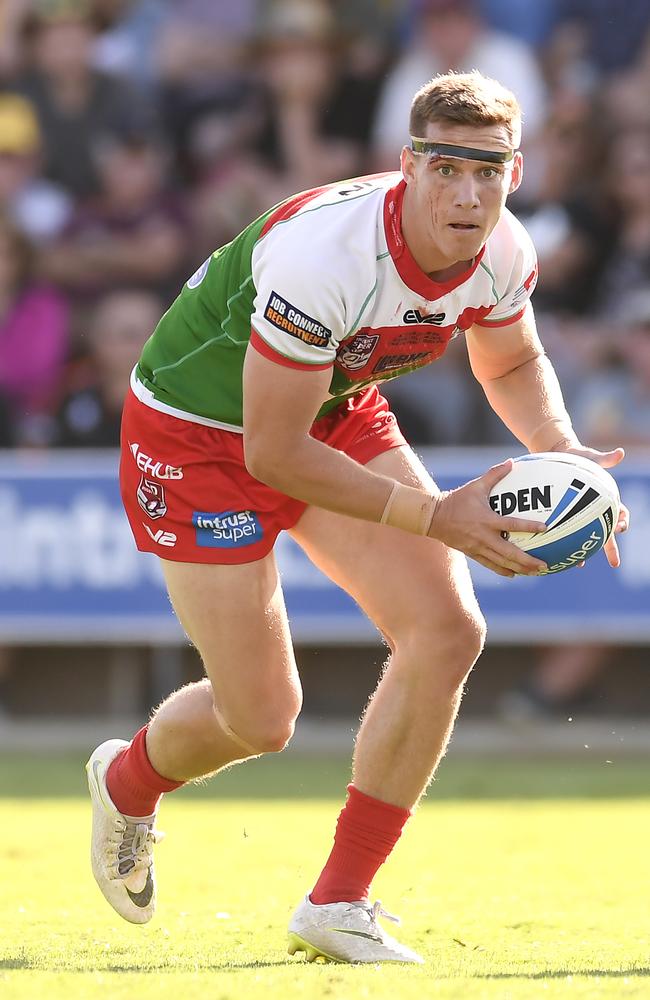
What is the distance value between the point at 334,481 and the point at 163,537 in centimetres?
82

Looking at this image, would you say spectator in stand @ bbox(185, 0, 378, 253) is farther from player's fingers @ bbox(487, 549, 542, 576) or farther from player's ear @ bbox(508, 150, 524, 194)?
player's fingers @ bbox(487, 549, 542, 576)

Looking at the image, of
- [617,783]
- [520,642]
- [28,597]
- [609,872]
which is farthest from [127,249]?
[609,872]

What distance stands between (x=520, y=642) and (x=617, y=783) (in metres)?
1.51

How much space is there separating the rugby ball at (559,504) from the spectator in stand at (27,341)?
6.56 m

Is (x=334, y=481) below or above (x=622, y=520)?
above

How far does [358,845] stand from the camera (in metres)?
4.70

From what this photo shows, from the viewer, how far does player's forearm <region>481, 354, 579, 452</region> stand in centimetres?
487

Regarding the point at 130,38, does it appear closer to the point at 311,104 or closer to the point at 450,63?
the point at 311,104

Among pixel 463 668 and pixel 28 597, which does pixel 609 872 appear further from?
pixel 28 597

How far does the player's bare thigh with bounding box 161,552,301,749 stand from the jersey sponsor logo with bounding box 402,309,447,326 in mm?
911

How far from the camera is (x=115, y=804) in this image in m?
5.31

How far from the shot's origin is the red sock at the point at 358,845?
184 inches

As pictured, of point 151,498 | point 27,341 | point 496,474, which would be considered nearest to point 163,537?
point 151,498

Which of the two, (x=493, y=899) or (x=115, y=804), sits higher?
(x=115, y=804)
